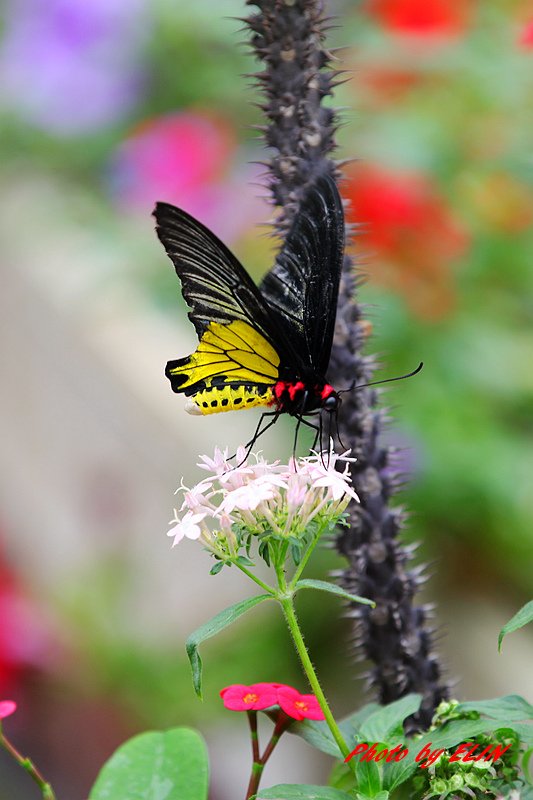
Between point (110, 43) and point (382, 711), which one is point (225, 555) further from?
point (110, 43)

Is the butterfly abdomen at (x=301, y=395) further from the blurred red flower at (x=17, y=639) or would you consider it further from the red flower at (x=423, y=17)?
the red flower at (x=423, y=17)

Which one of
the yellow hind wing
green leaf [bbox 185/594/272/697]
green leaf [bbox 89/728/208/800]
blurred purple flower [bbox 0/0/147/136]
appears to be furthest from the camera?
blurred purple flower [bbox 0/0/147/136]

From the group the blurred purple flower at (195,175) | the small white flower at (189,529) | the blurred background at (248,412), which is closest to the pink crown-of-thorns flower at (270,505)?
the small white flower at (189,529)

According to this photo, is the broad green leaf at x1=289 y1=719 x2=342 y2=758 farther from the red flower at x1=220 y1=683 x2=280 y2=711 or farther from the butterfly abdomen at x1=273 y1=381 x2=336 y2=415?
the butterfly abdomen at x1=273 y1=381 x2=336 y2=415

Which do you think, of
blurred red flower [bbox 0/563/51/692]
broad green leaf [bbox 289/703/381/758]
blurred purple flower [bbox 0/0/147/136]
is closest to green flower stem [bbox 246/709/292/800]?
broad green leaf [bbox 289/703/381/758]

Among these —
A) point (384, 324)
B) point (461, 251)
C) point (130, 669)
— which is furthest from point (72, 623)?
point (461, 251)

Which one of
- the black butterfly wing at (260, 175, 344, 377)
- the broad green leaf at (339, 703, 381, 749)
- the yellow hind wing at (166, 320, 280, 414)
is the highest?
the black butterfly wing at (260, 175, 344, 377)
